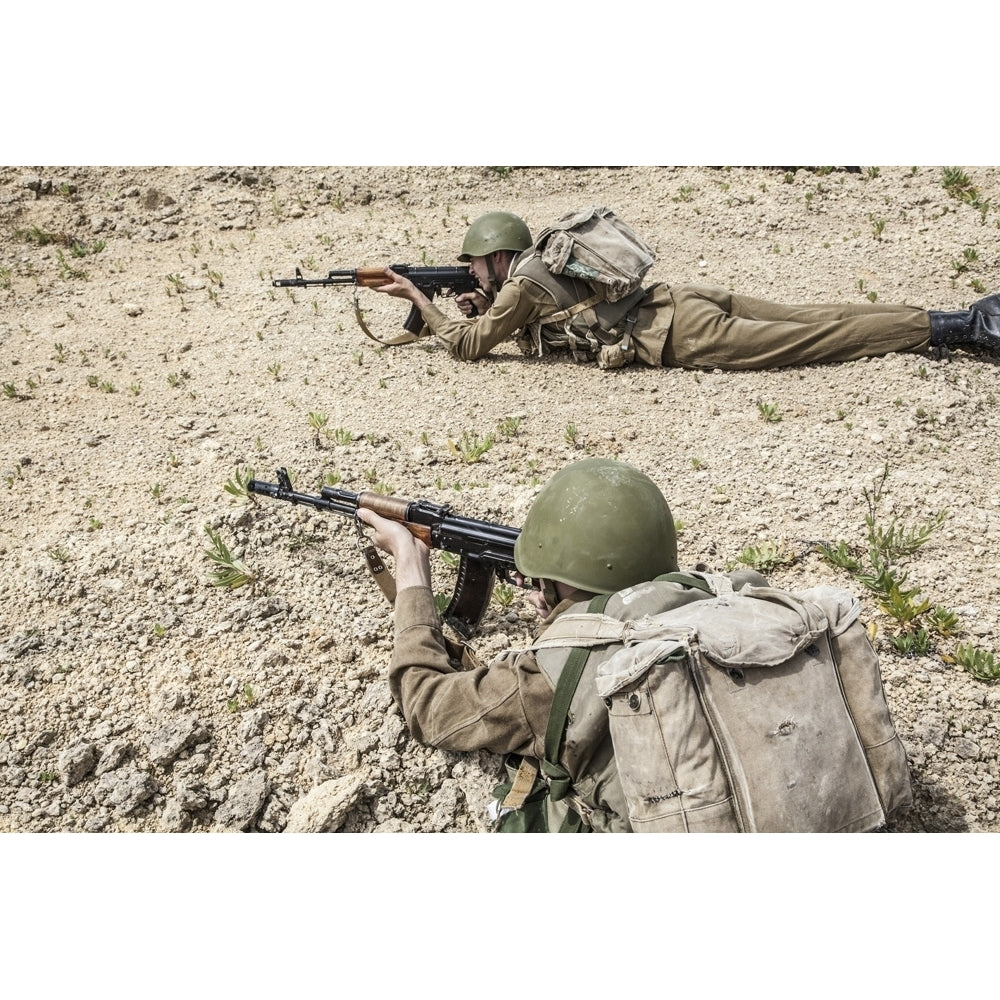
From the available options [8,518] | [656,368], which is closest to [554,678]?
[8,518]

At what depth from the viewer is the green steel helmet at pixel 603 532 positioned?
10.4 ft

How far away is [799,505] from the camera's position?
16.8 feet

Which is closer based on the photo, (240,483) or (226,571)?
(226,571)

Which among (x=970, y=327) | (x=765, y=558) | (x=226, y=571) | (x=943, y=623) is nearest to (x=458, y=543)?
(x=226, y=571)

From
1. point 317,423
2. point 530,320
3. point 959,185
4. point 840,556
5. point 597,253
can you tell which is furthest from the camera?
point 959,185

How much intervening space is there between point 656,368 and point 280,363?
310 centimetres

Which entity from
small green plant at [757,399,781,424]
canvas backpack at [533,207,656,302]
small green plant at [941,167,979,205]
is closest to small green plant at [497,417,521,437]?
canvas backpack at [533,207,656,302]

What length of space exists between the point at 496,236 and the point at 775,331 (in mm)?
2416

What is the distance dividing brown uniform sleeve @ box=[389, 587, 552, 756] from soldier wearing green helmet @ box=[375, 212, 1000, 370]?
4.01 m

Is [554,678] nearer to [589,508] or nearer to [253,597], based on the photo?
[589,508]

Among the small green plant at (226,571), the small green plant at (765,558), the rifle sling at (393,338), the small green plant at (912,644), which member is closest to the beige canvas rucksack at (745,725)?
the small green plant at (912,644)

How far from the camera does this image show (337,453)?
5.67m

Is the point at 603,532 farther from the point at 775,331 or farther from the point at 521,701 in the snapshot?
the point at 775,331

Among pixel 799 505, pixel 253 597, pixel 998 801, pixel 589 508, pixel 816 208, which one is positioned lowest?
pixel 998 801
